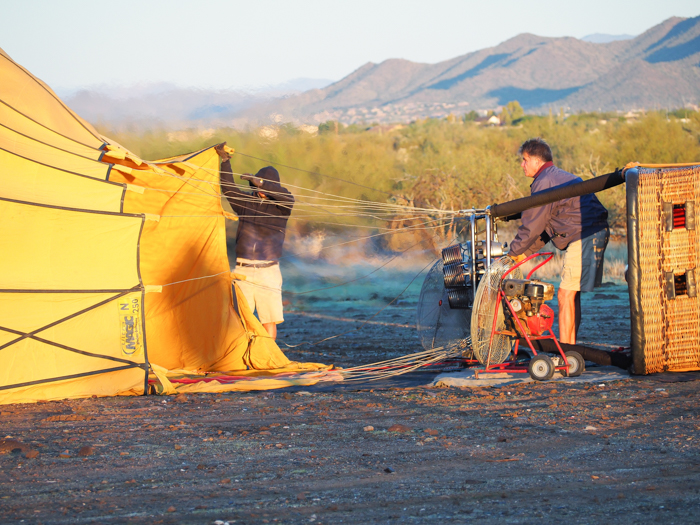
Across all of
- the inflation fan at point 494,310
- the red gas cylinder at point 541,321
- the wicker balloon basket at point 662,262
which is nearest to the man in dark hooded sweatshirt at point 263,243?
the inflation fan at point 494,310

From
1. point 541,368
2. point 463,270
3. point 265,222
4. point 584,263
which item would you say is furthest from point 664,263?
point 265,222

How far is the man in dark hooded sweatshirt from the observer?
7.05m

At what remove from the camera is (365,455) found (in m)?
3.88

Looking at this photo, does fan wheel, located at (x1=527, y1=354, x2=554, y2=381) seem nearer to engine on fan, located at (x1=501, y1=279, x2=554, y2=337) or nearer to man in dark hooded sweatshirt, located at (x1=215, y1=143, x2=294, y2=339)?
engine on fan, located at (x1=501, y1=279, x2=554, y2=337)

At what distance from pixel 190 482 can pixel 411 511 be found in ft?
3.68

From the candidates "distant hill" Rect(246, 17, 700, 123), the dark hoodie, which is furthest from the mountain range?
the dark hoodie

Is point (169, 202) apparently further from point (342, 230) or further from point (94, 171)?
point (342, 230)

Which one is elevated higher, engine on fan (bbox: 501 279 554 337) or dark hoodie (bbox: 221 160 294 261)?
dark hoodie (bbox: 221 160 294 261)

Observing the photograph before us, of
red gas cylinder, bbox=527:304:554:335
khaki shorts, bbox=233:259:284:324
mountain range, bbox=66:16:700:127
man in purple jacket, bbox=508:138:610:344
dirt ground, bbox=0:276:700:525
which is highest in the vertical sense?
mountain range, bbox=66:16:700:127

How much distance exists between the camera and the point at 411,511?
3.04 m

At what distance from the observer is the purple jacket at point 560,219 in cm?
581

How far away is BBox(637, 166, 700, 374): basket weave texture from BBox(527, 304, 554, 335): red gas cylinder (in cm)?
70

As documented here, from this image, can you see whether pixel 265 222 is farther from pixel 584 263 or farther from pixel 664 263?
pixel 664 263

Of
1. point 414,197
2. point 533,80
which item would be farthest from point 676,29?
point 414,197
